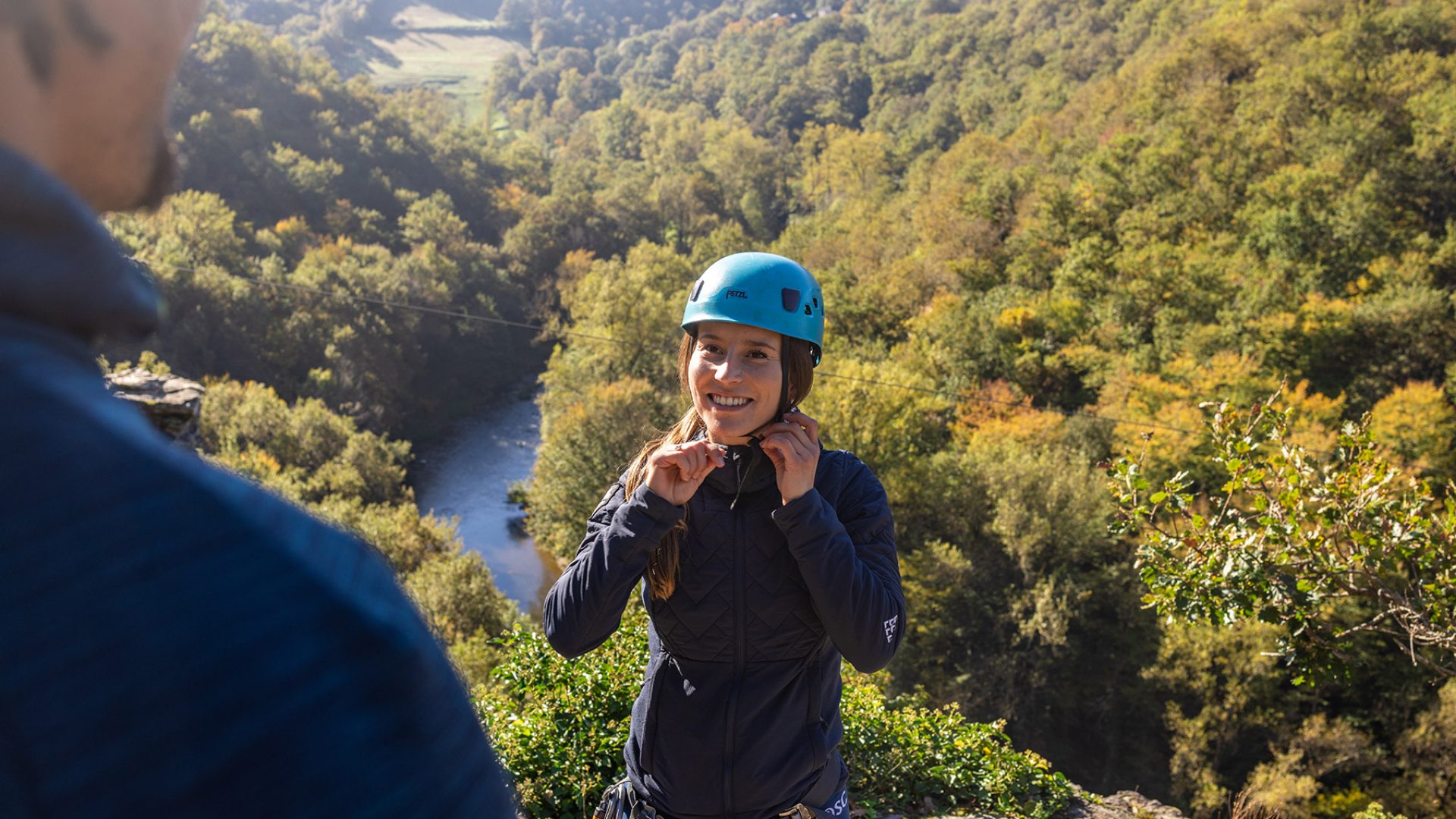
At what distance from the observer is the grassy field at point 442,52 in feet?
393

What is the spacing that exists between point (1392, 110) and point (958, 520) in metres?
25.2

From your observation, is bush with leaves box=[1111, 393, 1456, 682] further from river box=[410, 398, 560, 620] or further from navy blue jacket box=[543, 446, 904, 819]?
river box=[410, 398, 560, 620]

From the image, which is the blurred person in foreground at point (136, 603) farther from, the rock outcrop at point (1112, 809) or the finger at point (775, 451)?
the rock outcrop at point (1112, 809)

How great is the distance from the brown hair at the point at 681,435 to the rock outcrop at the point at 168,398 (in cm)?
1222

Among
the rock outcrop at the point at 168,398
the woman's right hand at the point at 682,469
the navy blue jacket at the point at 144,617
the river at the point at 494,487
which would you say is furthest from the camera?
the river at the point at 494,487

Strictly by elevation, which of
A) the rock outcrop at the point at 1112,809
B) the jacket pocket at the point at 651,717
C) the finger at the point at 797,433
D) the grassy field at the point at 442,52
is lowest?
the rock outcrop at the point at 1112,809

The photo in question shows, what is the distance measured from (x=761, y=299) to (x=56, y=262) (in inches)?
89.4

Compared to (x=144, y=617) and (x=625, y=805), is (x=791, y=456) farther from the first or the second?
(x=144, y=617)

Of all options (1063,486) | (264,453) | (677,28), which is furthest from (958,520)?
(677,28)

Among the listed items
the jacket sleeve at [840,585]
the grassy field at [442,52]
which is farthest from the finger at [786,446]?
the grassy field at [442,52]

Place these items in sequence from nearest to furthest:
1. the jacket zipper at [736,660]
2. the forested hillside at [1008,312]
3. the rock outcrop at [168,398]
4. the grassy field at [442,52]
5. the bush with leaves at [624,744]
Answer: the jacket zipper at [736,660] < the bush with leaves at [624,744] < the rock outcrop at [168,398] < the forested hillside at [1008,312] < the grassy field at [442,52]

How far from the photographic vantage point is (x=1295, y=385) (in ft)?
79.1

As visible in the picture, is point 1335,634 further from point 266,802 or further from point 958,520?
point 958,520

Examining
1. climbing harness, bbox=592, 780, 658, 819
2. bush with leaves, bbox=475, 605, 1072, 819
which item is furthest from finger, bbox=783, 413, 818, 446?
bush with leaves, bbox=475, 605, 1072, 819
